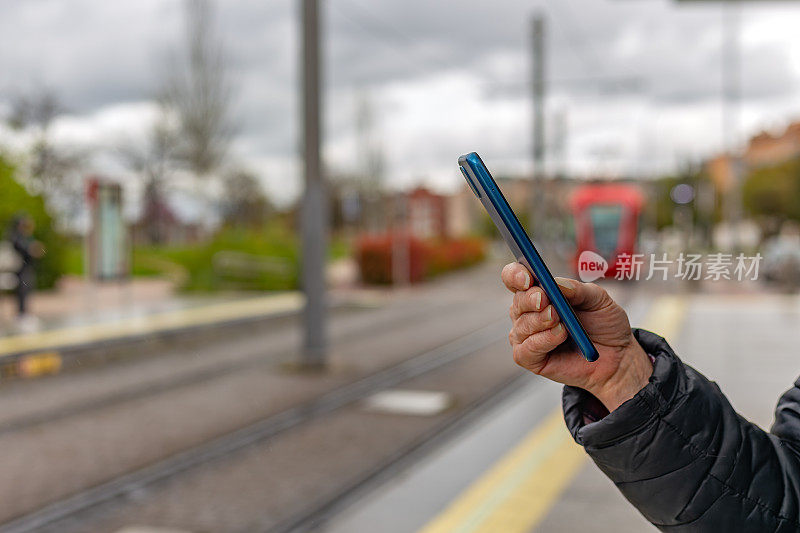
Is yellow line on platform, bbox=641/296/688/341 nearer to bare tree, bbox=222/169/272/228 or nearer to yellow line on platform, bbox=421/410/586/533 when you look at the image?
yellow line on platform, bbox=421/410/586/533

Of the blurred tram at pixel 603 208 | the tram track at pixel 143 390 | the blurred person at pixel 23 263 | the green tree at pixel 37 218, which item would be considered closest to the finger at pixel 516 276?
the blurred tram at pixel 603 208

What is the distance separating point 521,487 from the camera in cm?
491

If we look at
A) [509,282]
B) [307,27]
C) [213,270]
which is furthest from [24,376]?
[213,270]

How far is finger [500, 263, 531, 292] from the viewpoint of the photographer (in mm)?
1007

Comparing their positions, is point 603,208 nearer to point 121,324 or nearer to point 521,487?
point 521,487

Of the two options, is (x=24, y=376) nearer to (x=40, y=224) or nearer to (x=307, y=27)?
(x=307, y=27)

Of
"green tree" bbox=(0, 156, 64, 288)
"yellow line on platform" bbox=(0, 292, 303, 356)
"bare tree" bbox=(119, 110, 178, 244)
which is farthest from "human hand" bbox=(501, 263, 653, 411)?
"bare tree" bbox=(119, 110, 178, 244)

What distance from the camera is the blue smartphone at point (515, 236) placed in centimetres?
91

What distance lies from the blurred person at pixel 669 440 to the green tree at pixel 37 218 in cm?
1507

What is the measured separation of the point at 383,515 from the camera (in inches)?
180

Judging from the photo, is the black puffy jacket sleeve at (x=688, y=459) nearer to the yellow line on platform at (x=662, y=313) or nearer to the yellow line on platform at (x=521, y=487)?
the yellow line on platform at (x=662, y=313)

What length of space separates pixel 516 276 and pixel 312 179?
820 cm

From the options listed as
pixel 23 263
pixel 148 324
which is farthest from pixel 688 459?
pixel 23 263

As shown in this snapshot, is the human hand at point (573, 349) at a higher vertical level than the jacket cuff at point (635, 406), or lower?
higher
